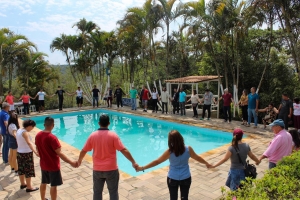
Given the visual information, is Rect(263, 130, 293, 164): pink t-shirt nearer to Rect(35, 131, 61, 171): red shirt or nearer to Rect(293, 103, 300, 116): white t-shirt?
Rect(35, 131, 61, 171): red shirt

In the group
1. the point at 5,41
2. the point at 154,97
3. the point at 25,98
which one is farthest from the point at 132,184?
the point at 5,41

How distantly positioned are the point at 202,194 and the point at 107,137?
203cm

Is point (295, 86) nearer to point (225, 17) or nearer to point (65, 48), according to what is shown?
point (225, 17)

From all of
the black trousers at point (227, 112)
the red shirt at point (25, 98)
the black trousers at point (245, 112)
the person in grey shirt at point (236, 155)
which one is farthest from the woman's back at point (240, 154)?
the red shirt at point (25, 98)

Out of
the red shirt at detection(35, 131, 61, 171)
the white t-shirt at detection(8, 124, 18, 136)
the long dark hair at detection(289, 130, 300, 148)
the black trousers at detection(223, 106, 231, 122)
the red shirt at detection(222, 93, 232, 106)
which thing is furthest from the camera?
the black trousers at detection(223, 106, 231, 122)

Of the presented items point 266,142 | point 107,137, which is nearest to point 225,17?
point 266,142

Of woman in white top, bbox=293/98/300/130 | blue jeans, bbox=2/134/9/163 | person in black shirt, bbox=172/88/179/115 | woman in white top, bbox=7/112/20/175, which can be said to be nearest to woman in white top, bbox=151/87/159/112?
person in black shirt, bbox=172/88/179/115

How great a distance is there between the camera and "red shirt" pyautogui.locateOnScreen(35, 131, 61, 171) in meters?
3.13

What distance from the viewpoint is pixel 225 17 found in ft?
32.0

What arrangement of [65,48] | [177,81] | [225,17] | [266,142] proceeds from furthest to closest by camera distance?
[65,48] < [177,81] < [225,17] < [266,142]

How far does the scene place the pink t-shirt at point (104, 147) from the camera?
2.84m

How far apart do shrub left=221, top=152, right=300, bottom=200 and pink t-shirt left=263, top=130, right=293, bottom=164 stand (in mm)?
424

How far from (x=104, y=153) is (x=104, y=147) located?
7cm

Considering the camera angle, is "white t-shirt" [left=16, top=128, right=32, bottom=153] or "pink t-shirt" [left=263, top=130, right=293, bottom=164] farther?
"white t-shirt" [left=16, top=128, right=32, bottom=153]
